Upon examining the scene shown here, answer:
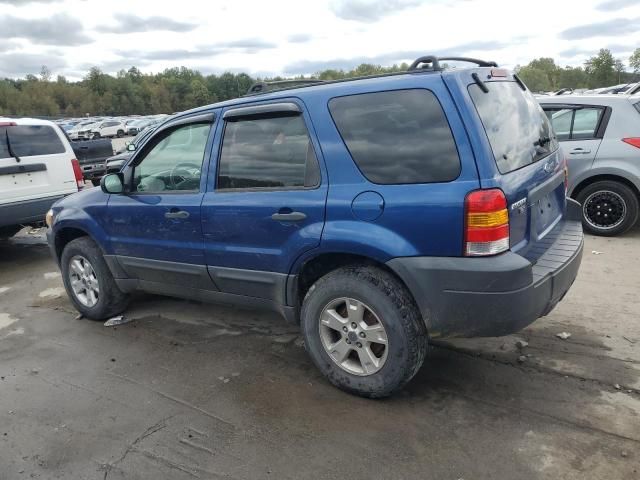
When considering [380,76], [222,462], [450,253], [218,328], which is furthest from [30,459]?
[380,76]

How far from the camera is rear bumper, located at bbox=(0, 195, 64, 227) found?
6.60m

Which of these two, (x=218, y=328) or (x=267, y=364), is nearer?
(x=267, y=364)

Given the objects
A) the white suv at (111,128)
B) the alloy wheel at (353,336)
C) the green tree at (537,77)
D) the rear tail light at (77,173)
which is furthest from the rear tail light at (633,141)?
the green tree at (537,77)

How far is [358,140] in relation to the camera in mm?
3105

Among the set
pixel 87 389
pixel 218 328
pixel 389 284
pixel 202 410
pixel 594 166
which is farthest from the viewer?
pixel 594 166

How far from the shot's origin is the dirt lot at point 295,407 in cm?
271

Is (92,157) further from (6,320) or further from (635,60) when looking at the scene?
(635,60)

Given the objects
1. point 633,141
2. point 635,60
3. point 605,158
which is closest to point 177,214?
point 605,158

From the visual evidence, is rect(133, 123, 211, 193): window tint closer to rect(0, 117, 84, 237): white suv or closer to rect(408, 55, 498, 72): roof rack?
rect(408, 55, 498, 72): roof rack

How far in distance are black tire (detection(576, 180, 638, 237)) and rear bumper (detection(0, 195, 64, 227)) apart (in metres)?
6.80

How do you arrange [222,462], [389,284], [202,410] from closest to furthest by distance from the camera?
[222,462] → [389,284] → [202,410]

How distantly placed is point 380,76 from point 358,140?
1.48ft

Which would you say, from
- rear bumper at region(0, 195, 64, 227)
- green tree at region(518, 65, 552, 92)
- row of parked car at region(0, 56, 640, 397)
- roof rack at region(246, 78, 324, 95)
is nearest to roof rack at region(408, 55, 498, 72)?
row of parked car at region(0, 56, 640, 397)

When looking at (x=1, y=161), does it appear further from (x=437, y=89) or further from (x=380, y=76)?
(x=437, y=89)
